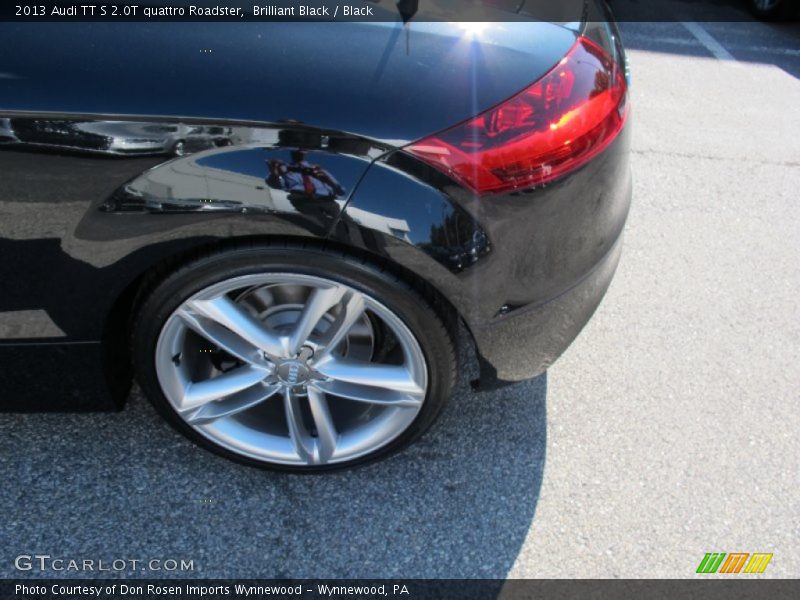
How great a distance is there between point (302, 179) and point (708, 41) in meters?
4.86

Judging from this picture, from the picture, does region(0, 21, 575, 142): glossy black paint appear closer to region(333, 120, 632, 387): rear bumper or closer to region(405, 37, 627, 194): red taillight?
region(405, 37, 627, 194): red taillight

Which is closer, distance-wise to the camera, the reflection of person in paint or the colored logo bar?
the reflection of person in paint

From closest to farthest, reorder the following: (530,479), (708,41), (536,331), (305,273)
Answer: (305,273) < (536,331) < (530,479) < (708,41)

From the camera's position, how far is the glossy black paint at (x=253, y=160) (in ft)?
5.43

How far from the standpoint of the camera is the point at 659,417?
2.48m

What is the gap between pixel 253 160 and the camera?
1.66m

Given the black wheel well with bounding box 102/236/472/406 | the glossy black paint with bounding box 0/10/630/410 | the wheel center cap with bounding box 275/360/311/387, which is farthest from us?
the wheel center cap with bounding box 275/360/311/387

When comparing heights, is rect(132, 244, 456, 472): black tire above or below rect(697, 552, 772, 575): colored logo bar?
above

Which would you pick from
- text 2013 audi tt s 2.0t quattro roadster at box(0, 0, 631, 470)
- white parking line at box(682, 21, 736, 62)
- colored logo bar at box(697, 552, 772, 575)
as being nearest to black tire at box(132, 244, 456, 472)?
text 2013 audi tt s 2.0t quattro roadster at box(0, 0, 631, 470)

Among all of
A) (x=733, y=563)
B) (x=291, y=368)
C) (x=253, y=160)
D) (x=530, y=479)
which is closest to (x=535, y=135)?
(x=253, y=160)

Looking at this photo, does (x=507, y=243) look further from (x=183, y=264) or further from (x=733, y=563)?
(x=733, y=563)

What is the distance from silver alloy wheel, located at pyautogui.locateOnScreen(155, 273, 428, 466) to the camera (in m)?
1.88

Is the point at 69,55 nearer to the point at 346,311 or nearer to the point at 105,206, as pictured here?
the point at 105,206

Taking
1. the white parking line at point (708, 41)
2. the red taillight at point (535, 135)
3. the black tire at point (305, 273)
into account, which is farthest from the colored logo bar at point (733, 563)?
the white parking line at point (708, 41)
